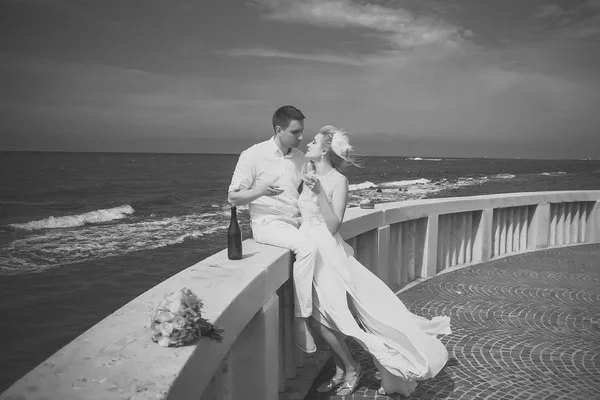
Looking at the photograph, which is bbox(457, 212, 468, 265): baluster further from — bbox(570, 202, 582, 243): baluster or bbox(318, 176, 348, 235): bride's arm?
bbox(318, 176, 348, 235): bride's arm

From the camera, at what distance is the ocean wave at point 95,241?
54.0ft

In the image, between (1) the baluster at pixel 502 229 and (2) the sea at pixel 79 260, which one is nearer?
(1) the baluster at pixel 502 229

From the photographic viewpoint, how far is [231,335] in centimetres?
237

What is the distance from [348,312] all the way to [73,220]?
2643 centimetres

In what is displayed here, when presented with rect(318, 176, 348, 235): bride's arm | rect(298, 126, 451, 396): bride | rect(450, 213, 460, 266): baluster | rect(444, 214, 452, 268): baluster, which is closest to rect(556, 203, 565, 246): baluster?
rect(450, 213, 460, 266): baluster

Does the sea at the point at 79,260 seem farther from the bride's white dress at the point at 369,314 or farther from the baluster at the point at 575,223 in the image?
the baluster at the point at 575,223

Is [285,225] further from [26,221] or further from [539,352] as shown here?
[26,221]

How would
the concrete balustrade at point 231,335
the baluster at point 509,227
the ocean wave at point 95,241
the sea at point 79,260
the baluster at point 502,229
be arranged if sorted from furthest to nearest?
the ocean wave at point 95,241
the sea at point 79,260
the baluster at point 509,227
the baluster at point 502,229
the concrete balustrade at point 231,335

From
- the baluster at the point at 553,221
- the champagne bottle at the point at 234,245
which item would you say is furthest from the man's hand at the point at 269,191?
the baluster at the point at 553,221

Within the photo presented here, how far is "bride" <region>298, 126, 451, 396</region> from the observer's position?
3.37 m

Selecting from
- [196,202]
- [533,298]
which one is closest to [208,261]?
[533,298]

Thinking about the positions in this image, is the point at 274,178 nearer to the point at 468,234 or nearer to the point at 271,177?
the point at 271,177

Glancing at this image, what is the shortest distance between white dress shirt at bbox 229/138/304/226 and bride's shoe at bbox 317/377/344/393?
132cm

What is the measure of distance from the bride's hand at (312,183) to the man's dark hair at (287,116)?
68 centimetres
